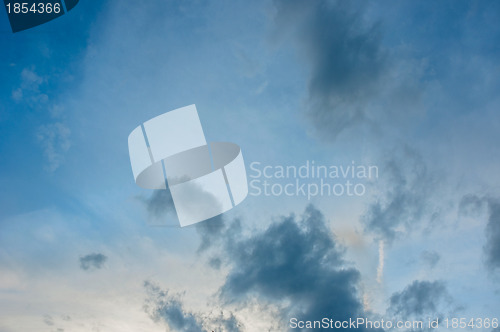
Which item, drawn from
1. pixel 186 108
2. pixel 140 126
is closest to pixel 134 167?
pixel 140 126

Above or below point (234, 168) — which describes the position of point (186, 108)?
above

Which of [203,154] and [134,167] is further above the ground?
[203,154]

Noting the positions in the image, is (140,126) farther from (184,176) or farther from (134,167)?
(184,176)

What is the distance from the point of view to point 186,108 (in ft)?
310

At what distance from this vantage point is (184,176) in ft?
335

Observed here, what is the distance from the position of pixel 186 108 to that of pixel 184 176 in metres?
16.8

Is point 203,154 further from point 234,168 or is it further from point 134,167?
point 134,167

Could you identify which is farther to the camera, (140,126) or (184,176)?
(184,176)

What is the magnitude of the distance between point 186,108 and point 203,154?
14.3 meters

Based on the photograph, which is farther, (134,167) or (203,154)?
(203,154)

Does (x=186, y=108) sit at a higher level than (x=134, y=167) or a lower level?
higher

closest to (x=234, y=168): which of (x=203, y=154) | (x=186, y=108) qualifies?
(x=203, y=154)

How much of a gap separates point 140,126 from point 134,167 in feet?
32.1

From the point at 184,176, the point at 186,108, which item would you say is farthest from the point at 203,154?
the point at 186,108
